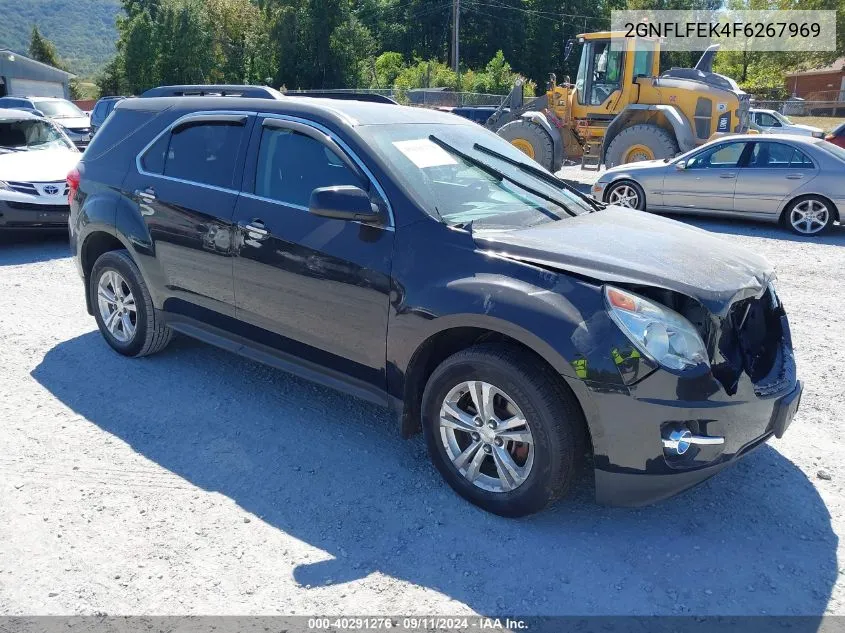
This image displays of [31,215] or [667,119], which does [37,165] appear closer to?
[31,215]

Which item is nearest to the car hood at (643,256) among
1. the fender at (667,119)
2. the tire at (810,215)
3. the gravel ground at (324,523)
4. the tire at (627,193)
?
the gravel ground at (324,523)

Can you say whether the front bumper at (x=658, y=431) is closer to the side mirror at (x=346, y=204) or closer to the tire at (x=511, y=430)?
the tire at (x=511, y=430)

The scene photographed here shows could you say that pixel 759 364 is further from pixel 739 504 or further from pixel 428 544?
pixel 428 544

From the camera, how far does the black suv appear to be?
9.89 feet

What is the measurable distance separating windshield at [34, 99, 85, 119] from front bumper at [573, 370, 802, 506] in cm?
2200

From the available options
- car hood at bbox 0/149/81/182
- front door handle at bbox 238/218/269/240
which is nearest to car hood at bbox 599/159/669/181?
car hood at bbox 0/149/81/182

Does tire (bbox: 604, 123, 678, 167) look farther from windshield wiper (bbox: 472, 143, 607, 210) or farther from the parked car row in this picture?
windshield wiper (bbox: 472, 143, 607, 210)

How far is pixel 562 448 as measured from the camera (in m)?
3.11

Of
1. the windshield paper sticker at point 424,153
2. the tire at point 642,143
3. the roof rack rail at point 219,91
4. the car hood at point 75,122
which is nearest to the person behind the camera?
the windshield paper sticker at point 424,153

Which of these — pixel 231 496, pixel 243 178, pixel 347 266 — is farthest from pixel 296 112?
pixel 231 496

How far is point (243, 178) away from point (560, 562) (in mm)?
2779

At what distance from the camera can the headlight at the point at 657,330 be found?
2.96 metres

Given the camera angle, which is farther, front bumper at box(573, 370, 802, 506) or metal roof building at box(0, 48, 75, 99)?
metal roof building at box(0, 48, 75, 99)

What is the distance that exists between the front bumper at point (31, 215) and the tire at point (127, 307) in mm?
3888
